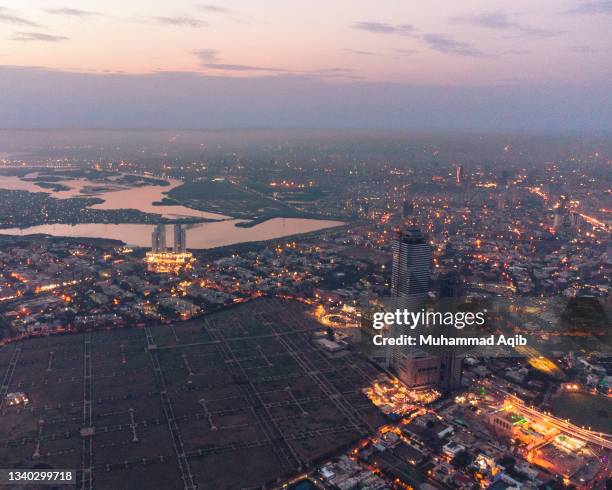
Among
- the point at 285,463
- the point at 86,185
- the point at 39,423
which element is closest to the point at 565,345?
the point at 285,463

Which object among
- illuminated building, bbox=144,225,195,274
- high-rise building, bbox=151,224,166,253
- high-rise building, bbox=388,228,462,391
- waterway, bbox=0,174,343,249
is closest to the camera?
high-rise building, bbox=388,228,462,391

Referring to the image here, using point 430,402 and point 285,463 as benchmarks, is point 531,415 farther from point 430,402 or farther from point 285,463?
point 285,463

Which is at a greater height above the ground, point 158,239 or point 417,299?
point 417,299

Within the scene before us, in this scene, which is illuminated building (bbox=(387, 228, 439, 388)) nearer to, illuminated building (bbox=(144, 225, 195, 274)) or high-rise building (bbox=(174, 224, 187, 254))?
illuminated building (bbox=(144, 225, 195, 274))

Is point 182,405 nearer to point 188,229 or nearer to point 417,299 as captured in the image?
point 417,299

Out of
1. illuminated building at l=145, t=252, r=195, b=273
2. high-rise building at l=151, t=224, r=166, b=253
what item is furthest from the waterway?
illuminated building at l=145, t=252, r=195, b=273

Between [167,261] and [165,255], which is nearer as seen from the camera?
[167,261]

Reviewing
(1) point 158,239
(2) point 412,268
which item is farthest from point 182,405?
(1) point 158,239

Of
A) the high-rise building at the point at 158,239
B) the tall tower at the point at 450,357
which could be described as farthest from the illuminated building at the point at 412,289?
the high-rise building at the point at 158,239
